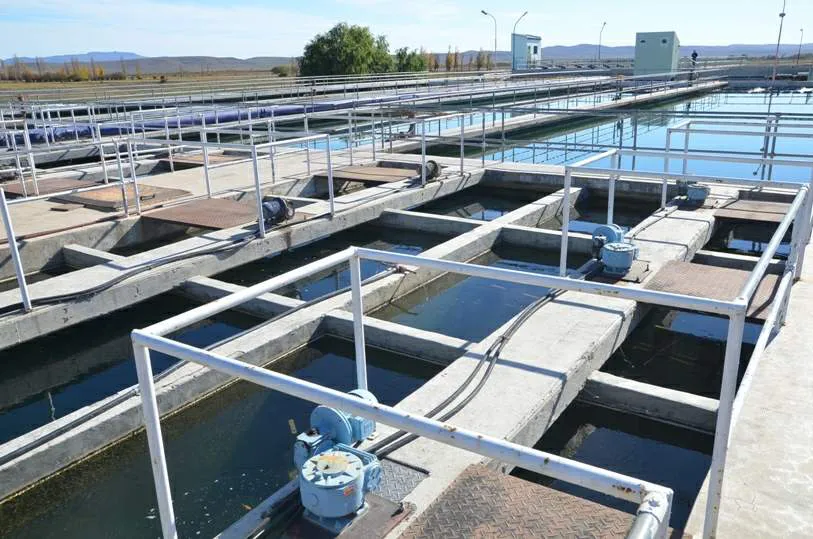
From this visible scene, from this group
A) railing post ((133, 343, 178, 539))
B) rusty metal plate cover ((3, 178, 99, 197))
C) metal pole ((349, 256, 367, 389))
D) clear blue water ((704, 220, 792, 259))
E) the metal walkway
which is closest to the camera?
railing post ((133, 343, 178, 539))

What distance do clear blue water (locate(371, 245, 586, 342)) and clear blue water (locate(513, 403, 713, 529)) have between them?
5.78 ft

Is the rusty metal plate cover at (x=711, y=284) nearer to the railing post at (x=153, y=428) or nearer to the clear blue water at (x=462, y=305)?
the clear blue water at (x=462, y=305)

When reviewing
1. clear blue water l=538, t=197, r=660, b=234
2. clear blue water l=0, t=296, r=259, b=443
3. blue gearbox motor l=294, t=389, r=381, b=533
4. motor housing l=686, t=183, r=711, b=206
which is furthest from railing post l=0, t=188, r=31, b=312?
motor housing l=686, t=183, r=711, b=206

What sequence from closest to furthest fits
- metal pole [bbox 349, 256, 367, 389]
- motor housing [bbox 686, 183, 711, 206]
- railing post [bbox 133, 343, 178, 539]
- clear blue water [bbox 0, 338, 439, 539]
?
1. railing post [bbox 133, 343, 178, 539]
2. metal pole [bbox 349, 256, 367, 389]
3. clear blue water [bbox 0, 338, 439, 539]
4. motor housing [bbox 686, 183, 711, 206]

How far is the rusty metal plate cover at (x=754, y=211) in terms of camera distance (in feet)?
28.0

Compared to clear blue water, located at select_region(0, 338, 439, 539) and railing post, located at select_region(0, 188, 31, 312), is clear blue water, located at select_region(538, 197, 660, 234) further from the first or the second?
railing post, located at select_region(0, 188, 31, 312)

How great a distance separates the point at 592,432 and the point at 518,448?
3.19 m

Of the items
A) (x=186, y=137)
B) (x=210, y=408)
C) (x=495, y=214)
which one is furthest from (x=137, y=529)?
(x=186, y=137)

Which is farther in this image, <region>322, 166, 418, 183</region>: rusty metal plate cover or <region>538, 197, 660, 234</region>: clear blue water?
<region>322, 166, 418, 183</region>: rusty metal plate cover

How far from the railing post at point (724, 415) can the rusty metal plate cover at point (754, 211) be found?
20.2 feet

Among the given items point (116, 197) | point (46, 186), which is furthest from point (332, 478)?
point (46, 186)

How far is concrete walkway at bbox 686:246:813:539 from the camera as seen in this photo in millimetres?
3203

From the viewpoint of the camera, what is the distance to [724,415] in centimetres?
293

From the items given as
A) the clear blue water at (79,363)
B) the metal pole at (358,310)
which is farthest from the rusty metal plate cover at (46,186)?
the metal pole at (358,310)
